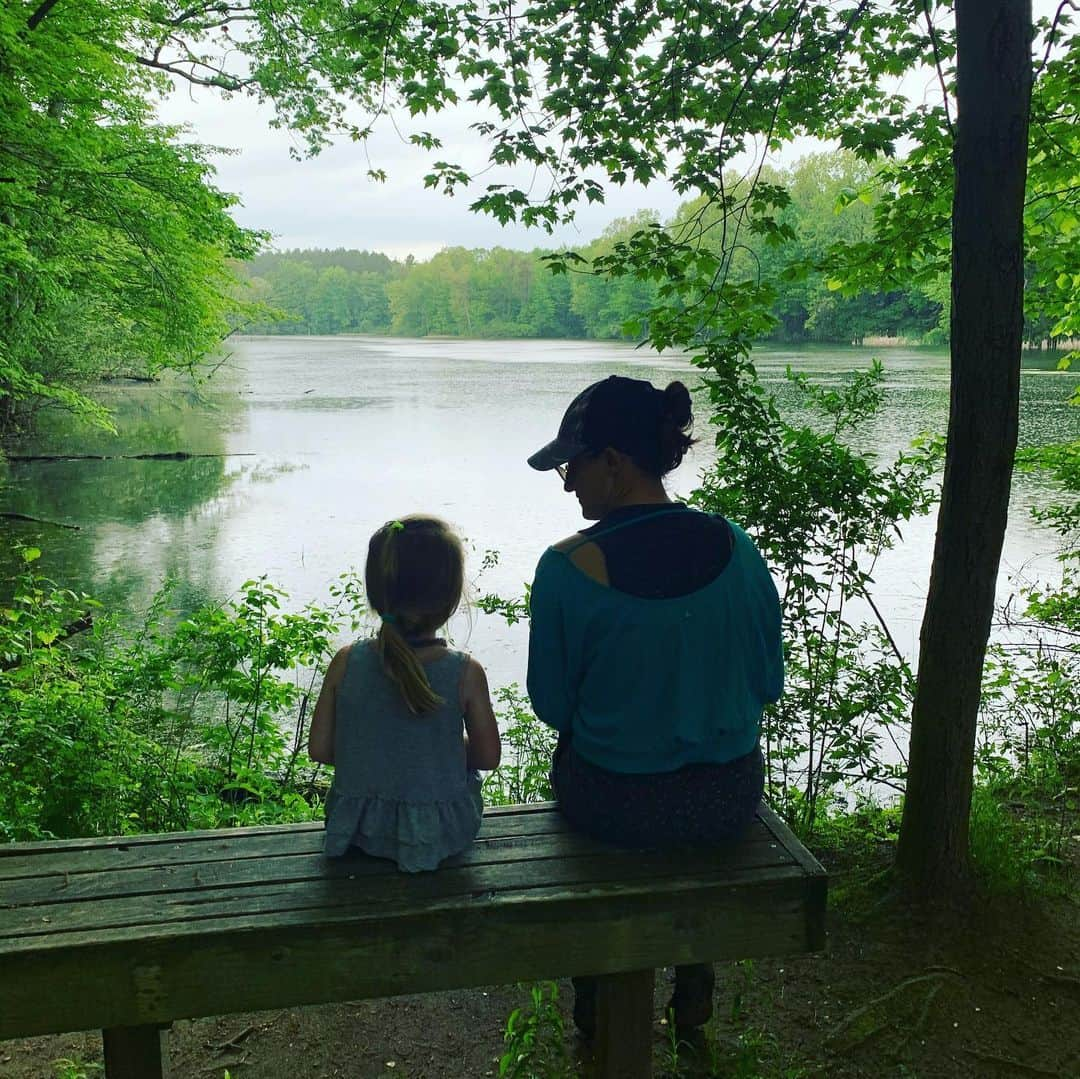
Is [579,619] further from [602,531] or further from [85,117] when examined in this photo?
[85,117]

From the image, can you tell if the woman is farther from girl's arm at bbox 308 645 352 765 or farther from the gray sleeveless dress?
girl's arm at bbox 308 645 352 765

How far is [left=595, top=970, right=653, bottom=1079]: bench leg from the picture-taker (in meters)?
2.00

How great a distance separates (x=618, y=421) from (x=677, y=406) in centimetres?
13

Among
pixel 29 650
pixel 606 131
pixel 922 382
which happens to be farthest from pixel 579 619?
pixel 922 382

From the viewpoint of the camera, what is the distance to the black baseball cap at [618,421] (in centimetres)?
194

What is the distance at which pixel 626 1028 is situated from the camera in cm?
202

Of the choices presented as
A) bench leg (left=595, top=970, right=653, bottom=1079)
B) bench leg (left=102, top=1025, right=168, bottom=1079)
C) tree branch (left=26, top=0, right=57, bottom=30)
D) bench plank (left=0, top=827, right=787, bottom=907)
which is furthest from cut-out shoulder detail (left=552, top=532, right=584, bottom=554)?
tree branch (left=26, top=0, right=57, bottom=30)

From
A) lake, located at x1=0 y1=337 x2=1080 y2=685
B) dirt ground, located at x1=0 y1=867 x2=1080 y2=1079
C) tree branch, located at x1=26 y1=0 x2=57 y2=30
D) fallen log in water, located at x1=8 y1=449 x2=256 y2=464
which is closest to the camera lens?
dirt ground, located at x1=0 y1=867 x2=1080 y2=1079

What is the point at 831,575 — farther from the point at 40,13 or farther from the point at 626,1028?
the point at 40,13

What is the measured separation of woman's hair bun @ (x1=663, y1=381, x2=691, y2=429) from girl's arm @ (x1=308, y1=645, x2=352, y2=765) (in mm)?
821

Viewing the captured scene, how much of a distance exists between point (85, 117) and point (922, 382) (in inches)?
879

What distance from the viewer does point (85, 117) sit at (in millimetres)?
10484

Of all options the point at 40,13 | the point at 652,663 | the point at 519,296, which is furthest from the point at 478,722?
the point at 519,296

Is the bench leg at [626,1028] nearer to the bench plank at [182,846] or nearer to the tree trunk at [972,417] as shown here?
the bench plank at [182,846]
